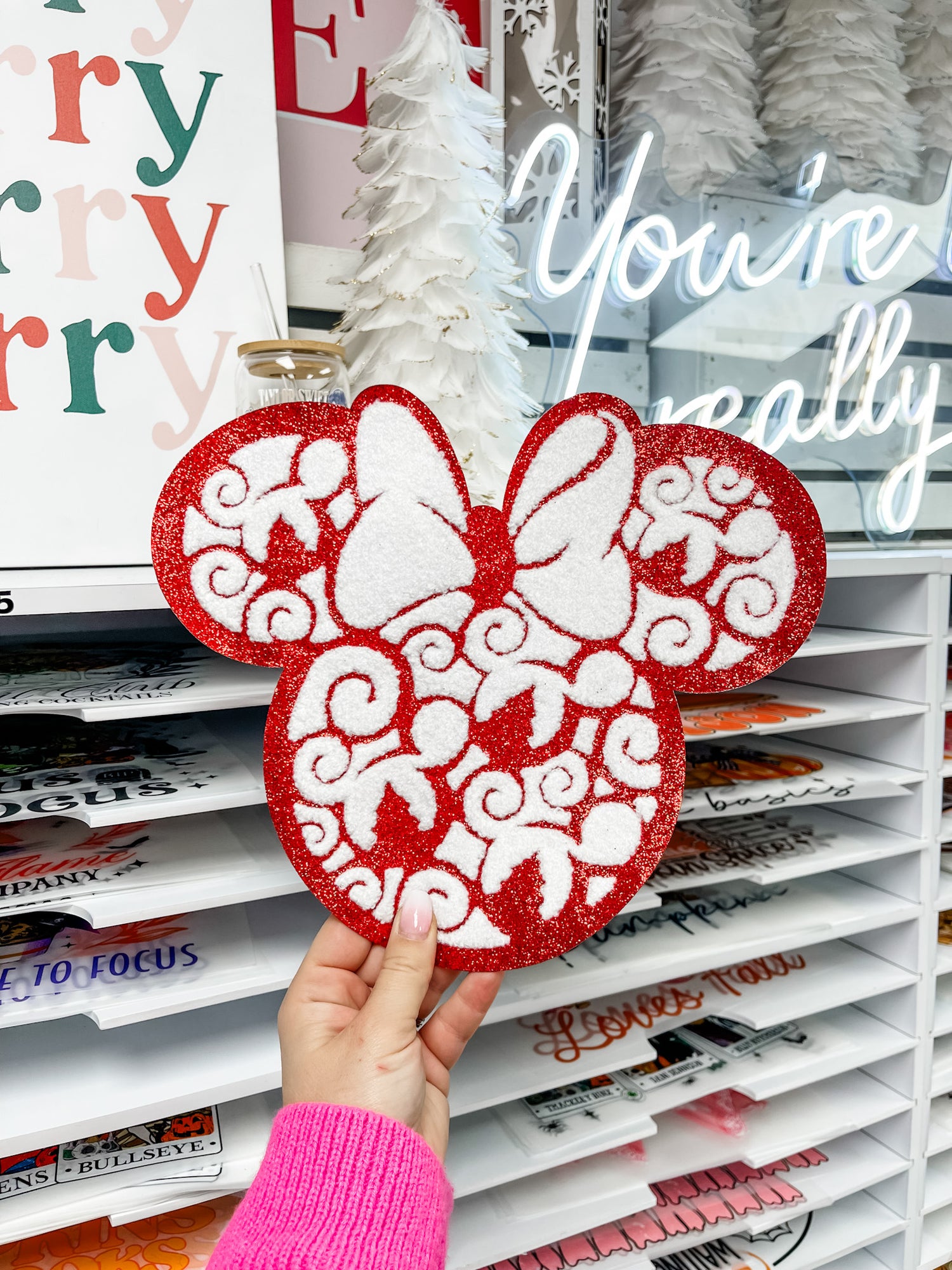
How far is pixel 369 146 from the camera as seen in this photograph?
0.91m

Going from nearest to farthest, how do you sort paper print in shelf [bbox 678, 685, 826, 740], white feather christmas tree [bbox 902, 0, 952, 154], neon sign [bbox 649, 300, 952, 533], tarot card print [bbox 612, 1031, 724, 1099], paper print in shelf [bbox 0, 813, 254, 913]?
paper print in shelf [bbox 0, 813, 254, 913] < paper print in shelf [bbox 678, 685, 826, 740] < tarot card print [bbox 612, 1031, 724, 1099] < neon sign [bbox 649, 300, 952, 533] < white feather christmas tree [bbox 902, 0, 952, 154]

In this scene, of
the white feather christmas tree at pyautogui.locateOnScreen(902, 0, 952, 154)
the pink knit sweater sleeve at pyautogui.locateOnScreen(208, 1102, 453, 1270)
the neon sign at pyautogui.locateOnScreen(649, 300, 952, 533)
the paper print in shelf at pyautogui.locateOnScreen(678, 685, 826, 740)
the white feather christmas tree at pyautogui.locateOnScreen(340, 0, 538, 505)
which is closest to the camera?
the pink knit sweater sleeve at pyautogui.locateOnScreen(208, 1102, 453, 1270)

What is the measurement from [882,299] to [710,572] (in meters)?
0.88

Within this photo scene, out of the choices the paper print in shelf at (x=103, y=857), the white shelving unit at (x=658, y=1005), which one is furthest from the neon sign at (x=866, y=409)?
the paper print in shelf at (x=103, y=857)

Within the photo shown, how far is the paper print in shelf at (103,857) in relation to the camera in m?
0.74

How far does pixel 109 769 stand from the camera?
814 millimetres

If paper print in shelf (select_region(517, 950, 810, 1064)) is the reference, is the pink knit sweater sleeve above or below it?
above

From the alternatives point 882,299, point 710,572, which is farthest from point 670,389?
point 710,572

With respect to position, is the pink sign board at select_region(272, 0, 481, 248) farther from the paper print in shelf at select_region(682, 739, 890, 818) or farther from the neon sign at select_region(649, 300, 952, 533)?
the paper print in shelf at select_region(682, 739, 890, 818)

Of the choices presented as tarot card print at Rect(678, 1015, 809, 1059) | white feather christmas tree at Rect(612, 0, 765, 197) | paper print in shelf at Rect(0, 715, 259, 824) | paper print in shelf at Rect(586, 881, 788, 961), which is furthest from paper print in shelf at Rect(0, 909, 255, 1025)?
white feather christmas tree at Rect(612, 0, 765, 197)

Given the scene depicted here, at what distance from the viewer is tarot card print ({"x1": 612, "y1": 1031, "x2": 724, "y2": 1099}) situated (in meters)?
1.10

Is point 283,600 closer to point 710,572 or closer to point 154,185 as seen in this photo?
point 710,572

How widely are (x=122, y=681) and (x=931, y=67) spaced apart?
1.58 m

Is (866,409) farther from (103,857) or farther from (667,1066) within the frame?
(103,857)
